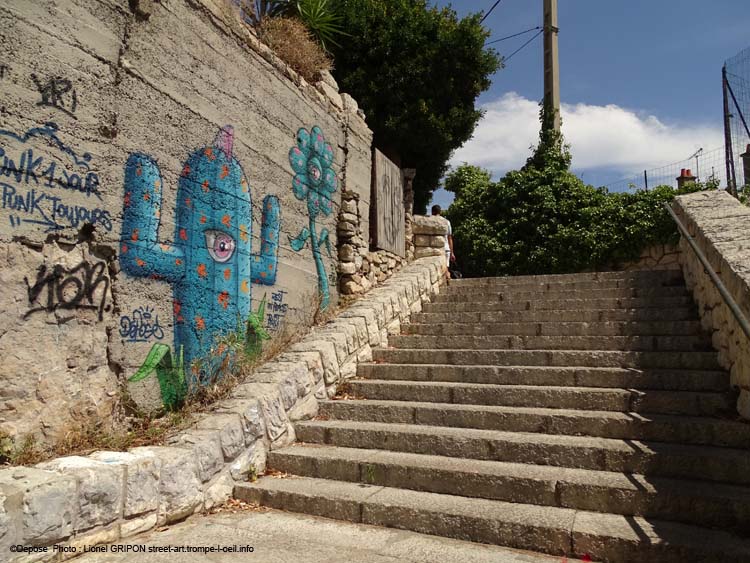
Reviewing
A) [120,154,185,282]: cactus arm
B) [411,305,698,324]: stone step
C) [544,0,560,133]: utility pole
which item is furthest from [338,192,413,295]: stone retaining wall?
[544,0,560,133]: utility pole

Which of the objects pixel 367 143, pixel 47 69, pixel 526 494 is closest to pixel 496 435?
pixel 526 494

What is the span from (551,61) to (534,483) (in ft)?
44.9

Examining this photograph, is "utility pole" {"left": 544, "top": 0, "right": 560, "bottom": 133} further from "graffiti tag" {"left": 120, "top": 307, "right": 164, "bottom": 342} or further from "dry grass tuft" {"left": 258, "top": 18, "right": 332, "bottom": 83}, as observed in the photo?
"graffiti tag" {"left": 120, "top": 307, "right": 164, "bottom": 342}

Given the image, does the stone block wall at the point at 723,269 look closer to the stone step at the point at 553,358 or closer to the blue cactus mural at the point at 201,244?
the stone step at the point at 553,358

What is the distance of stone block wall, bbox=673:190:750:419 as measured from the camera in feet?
13.1

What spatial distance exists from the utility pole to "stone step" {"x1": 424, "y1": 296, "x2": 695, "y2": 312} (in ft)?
26.8

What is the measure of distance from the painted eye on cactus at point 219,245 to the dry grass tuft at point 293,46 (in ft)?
8.14

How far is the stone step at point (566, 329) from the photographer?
220 inches

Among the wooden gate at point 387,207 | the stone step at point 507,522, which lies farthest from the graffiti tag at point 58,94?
the wooden gate at point 387,207

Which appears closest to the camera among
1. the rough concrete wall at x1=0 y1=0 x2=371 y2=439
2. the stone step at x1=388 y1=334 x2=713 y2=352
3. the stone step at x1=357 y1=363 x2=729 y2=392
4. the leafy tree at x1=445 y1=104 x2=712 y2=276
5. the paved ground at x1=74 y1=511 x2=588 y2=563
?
the paved ground at x1=74 y1=511 x2=588 y2=563

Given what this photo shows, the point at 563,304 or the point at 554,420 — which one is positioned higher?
the point at 563,304

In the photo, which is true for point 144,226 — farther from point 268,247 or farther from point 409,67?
point 409,67

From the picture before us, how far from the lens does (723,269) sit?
450 centimetres

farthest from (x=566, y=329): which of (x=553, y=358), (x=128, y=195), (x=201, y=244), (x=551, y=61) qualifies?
(x=551, y=61)
